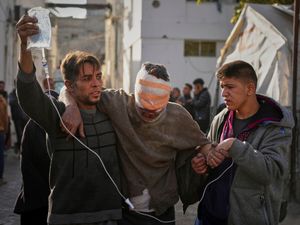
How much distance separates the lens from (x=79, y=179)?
2840 mm

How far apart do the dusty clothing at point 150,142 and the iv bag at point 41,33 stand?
1.50 ft

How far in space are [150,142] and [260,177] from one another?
67 centimetres

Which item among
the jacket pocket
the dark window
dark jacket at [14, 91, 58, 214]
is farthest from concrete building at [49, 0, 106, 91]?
the jacket pocket

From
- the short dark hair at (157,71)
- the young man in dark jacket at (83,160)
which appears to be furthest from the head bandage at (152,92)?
the young man in dark jacket at (83,160)

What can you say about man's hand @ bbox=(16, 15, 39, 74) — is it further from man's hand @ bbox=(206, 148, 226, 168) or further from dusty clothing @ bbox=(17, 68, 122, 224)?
man's hand @ bbox=(206, 148, 226, 168)

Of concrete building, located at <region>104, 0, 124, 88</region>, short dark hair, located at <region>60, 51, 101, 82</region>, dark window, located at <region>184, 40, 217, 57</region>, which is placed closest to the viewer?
short dark hair, located at <region>60, 51, 101, 82</region>

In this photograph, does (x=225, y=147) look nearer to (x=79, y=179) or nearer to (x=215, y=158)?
(x=215, y=158)

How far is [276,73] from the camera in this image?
337 inches

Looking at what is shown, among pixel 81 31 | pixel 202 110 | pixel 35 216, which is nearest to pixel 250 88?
pixel 35 216

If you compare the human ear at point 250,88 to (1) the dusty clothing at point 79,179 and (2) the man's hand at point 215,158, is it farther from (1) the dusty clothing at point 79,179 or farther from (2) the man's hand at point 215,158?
(1) the dusty clothing at point 79,179

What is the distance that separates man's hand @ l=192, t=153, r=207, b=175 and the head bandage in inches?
14.3

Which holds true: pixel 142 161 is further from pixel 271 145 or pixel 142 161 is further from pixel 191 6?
pixel 191 6

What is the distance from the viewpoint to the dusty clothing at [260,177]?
3168 mm

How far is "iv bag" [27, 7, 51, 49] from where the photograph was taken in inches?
106
